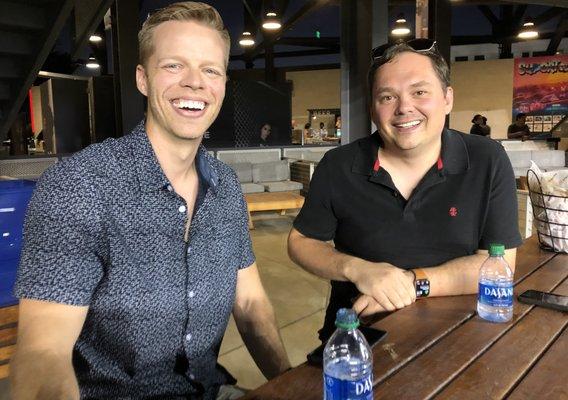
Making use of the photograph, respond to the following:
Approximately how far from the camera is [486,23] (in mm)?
18938

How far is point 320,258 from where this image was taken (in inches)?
71.7

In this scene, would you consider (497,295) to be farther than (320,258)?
No

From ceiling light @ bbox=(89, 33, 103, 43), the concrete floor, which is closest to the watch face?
the concrete floor

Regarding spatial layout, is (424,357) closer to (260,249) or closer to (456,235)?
(456,235)

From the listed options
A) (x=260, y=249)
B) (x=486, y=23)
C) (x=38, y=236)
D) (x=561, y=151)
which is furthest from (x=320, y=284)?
(x=486, y=23)

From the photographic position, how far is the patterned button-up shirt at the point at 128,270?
45.4 inches

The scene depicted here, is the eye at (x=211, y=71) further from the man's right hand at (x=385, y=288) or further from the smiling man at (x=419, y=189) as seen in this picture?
the man's right hand at (x=385, y=288)

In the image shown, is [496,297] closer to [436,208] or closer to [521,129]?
[436,208]

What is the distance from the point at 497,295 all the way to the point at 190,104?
1045mm

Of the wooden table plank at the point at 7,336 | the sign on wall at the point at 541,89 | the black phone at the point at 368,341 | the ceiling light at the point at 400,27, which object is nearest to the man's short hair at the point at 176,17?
the black phone at the point at 368,341

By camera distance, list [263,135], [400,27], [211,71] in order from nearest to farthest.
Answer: [211,71] → [263,135] → [400,27]

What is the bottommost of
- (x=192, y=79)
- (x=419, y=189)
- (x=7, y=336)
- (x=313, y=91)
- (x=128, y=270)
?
(x=7, y=336)

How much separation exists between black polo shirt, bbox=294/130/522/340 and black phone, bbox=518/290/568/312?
219 millimetres

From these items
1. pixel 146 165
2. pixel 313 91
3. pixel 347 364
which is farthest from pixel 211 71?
pixel 313 91
